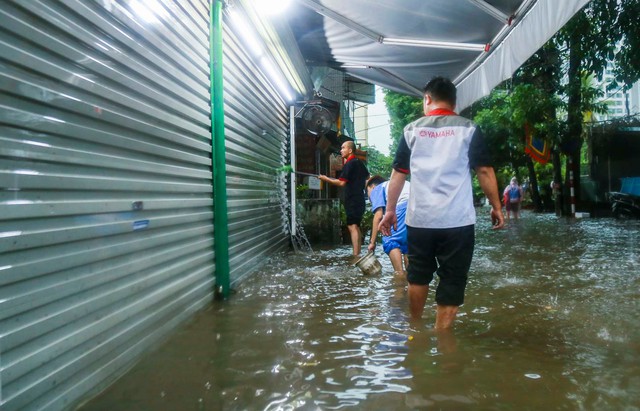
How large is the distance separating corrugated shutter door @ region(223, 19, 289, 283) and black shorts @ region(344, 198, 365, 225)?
1.27 m

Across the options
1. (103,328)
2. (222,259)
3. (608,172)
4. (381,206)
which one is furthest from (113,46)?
(608,172)

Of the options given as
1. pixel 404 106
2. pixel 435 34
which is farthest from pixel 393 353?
pixel 404 106

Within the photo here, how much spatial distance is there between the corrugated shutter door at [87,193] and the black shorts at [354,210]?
379cm

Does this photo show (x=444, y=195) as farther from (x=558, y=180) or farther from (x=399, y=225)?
(x=558, y=180)

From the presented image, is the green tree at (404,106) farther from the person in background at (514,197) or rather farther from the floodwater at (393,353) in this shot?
the floodwater at (393,353)

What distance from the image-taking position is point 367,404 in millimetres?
2219

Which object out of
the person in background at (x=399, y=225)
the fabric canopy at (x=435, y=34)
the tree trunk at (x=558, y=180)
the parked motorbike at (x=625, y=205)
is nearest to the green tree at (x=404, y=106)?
the tree trunk at (x=558, y=180)

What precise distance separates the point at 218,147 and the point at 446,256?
7.97 feet

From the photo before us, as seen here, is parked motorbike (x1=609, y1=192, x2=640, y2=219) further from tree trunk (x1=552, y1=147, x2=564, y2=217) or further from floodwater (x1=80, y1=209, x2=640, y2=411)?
floodwater (x1=80, y1=209, x2=640, y2=411)

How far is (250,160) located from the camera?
6273 mm

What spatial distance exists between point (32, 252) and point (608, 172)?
21846 millimetres

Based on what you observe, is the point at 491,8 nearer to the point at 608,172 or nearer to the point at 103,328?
the point at 103,328

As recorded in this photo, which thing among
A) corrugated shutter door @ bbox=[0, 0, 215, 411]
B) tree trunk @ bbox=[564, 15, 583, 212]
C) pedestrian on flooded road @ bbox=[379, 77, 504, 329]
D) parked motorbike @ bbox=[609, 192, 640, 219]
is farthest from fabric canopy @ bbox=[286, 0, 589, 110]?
parked motorbike @ bbox=[609, 192, 640, 219]

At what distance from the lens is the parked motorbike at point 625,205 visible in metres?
15.5
